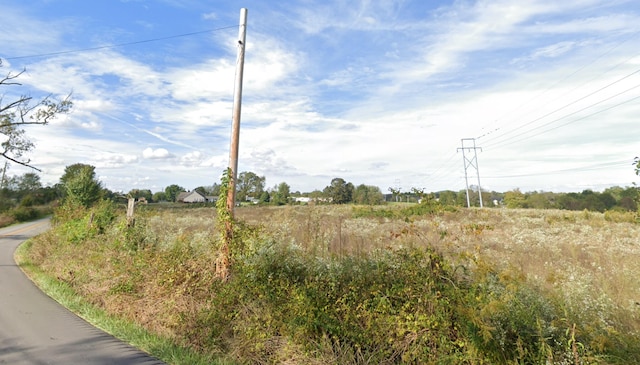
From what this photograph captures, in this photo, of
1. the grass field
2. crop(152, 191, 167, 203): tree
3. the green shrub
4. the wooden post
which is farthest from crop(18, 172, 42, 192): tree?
the grass field

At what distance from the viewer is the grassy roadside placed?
4621 mm

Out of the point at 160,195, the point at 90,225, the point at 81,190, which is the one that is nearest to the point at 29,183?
the point at 160,195

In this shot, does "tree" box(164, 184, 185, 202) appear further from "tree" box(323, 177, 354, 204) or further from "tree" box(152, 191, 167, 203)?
"tree" box(323, 177, 354, 204)

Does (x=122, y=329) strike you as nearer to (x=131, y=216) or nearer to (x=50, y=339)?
(x=50, y=339)

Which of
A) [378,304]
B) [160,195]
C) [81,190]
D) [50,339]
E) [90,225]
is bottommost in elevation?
[50,339]

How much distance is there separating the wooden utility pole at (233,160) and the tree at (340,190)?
6.91m

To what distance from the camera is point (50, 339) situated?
17.3 feet

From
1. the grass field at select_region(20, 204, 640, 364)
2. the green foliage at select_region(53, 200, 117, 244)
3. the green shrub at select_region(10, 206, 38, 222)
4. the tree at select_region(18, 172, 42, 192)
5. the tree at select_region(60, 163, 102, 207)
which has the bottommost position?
the grass field at select_region(20, 204, 640, 364)

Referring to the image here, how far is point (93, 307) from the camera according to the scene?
276 inches

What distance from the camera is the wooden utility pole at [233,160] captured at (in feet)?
20.1

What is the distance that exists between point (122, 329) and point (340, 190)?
1177cm

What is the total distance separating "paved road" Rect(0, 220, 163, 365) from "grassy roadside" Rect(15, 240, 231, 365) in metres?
0.12

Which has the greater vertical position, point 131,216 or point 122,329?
point 131,216

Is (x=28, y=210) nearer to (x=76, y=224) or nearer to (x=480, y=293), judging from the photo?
(x=76, y=224)
